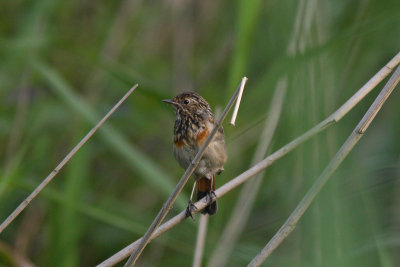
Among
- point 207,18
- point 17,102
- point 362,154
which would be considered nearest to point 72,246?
point 17,102

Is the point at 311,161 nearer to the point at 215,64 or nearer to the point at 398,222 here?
the point at 398,222

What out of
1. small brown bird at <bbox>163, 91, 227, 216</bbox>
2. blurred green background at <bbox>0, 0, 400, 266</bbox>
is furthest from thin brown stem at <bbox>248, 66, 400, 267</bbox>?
small brown bird at <bbox>163, 91, 227, 216</bbox>

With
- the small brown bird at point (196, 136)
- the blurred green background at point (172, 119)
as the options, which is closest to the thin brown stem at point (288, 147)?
the blurred green background at point (172, 119)

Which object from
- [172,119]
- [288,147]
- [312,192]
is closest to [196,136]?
[288,147]

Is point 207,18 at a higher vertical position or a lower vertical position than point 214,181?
higher

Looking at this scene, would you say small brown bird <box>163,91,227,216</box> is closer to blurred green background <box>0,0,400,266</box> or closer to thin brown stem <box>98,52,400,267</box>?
blurred green background <box>0,0,400,266</box>
